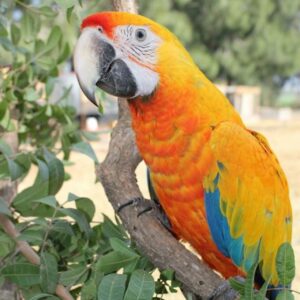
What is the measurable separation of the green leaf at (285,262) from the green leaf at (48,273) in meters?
0.41

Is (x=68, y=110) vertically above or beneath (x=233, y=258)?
above

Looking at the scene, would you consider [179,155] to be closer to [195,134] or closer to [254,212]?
[195,134]

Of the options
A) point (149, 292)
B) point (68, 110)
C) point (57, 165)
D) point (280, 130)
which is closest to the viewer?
point (149, 292)

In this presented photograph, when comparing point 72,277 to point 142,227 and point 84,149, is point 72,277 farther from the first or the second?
point 84,149

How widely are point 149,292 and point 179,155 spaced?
0.24 metres

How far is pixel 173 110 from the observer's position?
0.87 m

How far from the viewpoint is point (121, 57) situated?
82cm

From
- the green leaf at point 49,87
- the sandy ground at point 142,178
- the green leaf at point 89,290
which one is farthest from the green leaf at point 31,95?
the sandy ground at point 142,178

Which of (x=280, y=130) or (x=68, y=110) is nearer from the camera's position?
(x=68, y=110)

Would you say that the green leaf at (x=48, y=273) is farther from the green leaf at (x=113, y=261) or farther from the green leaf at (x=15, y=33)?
the green leaf at (x=15, y=33)

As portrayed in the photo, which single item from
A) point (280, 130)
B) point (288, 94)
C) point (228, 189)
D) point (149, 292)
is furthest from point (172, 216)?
point (288, 94)

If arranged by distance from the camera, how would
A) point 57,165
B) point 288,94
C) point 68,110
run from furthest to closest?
point 288,94 → point 68,110 → point 57,165

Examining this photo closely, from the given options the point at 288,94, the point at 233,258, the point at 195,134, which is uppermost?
the point at 195,134

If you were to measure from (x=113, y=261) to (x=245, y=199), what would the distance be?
0.26 metres
